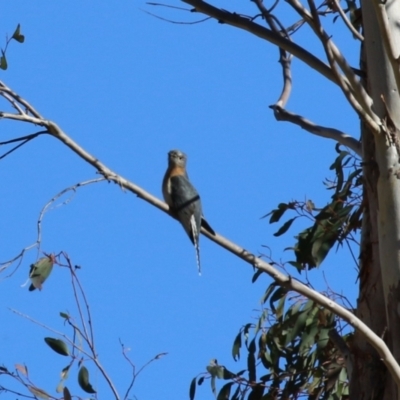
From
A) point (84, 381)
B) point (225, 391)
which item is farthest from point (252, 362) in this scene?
point (84, 381)

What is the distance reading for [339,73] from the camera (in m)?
3.12

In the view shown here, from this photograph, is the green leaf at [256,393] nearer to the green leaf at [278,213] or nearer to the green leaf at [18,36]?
the green leaf at [278,213]

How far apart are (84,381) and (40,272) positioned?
480mm

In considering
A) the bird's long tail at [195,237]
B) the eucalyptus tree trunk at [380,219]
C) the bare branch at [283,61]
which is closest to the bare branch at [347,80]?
the eucalyptus tree trunk at [380,219]

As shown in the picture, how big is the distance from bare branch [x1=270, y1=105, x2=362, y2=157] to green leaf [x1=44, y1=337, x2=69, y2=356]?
1.32m

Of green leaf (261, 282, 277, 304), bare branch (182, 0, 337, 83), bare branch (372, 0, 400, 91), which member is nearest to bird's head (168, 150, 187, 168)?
green leaf (261, 282, 277, 304)

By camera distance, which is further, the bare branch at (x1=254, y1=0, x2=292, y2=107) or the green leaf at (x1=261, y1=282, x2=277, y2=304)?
the green leaf at (x1=261, y1=282, x2=277, y2=304)

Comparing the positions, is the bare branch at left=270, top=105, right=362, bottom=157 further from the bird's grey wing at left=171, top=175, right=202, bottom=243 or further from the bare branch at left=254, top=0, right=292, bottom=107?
the bird's grey wing at left=171, top=175, right=202, bottom=243

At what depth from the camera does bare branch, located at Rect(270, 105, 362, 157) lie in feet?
12.6

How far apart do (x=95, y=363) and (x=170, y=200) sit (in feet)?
4.73

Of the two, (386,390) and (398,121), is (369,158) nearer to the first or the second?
(398,121)

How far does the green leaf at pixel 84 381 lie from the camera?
3561 millimetres

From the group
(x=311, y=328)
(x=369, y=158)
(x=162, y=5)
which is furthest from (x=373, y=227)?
(x=162, y=5)

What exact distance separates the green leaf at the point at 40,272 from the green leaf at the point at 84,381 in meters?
0.41
